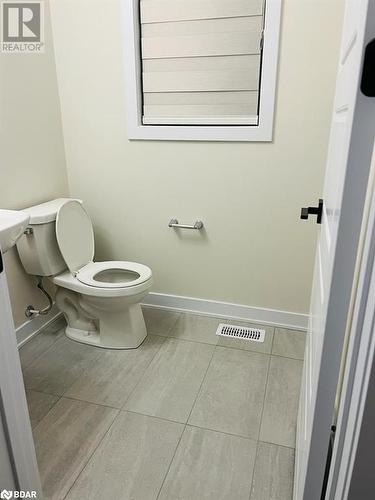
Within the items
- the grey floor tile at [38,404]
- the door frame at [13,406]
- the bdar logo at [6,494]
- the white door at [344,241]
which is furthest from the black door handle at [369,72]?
the grey floor tile at [38,404]

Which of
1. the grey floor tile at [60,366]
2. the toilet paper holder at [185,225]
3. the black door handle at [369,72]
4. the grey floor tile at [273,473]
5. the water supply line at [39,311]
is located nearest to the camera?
the black door handle at [369,72]

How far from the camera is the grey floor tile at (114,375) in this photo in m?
1.86

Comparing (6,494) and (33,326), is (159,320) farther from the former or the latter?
(6,494)

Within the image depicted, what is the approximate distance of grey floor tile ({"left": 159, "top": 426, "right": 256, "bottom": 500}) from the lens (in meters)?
1.40

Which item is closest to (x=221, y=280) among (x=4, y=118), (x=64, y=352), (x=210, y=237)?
(x=210, y=237)

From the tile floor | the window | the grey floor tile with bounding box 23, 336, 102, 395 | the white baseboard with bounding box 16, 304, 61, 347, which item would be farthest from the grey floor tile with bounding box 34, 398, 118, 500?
the window

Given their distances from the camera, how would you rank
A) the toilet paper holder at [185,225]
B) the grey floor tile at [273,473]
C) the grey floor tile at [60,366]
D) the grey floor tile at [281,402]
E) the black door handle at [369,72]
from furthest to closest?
the toilet paper holder at [185,225], the grey floor tile at [60,366], the grey floor tile at [281,402], the grey floor tile at [273,473], the black door handle at [369,72]

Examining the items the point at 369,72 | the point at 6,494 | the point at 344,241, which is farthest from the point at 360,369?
the point at 6,494

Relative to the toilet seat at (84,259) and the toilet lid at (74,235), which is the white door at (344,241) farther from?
the toilet lid at (74,235)

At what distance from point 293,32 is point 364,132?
5.26 feet

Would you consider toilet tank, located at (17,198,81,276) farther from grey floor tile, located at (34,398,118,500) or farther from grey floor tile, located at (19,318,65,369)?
grey floor tile, located at (34,398,118,500)

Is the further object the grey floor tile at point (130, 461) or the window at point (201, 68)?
the window at point (201, 68)

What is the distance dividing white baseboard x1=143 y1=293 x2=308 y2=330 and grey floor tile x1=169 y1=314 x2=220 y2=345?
55 millimetres

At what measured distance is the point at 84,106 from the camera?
2.38 meters
